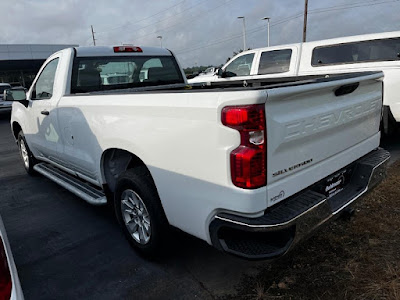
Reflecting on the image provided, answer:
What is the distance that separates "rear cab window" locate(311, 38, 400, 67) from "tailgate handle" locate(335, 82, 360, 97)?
14.5 ft

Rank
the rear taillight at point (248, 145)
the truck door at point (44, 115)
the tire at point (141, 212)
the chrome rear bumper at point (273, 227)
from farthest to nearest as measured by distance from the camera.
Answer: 1. the truck door at point (44, 115)
2. the tire at point (141, 212)
3. the chrome rear bumper at point (273, 227)
4. the rear taillight at point (248, 145)

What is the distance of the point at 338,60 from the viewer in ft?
23.3

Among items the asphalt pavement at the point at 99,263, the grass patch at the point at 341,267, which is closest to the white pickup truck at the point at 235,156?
the asphalt pavement at the point at 99,263

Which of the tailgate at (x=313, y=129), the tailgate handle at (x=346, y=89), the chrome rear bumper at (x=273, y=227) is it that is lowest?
the chrome rear bumper at (x=273, y=227)

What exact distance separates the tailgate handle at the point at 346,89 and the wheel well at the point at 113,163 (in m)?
1.84

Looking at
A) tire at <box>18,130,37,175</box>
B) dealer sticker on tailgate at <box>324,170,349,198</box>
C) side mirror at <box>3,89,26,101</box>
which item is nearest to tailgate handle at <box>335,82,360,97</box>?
dealer sticker on tailgate at <box>324,170,349,198</box>

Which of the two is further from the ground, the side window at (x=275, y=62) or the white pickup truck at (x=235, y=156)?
the side window at (x=275, y=62)

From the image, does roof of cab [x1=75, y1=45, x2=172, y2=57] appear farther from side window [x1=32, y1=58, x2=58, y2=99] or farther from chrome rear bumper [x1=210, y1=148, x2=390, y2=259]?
chrome rear bumper [x1=210, y1=148, x2=390, y2=259]

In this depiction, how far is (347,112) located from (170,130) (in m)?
1.36

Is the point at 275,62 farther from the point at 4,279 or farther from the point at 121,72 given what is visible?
the point at 4,279

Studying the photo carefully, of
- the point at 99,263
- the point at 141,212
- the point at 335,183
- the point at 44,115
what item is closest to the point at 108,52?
the point at 44,115

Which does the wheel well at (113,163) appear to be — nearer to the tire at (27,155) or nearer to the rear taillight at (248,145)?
the rear taillight at (248,145)

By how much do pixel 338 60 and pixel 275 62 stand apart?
1.49 metres

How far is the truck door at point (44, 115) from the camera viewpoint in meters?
4.07
